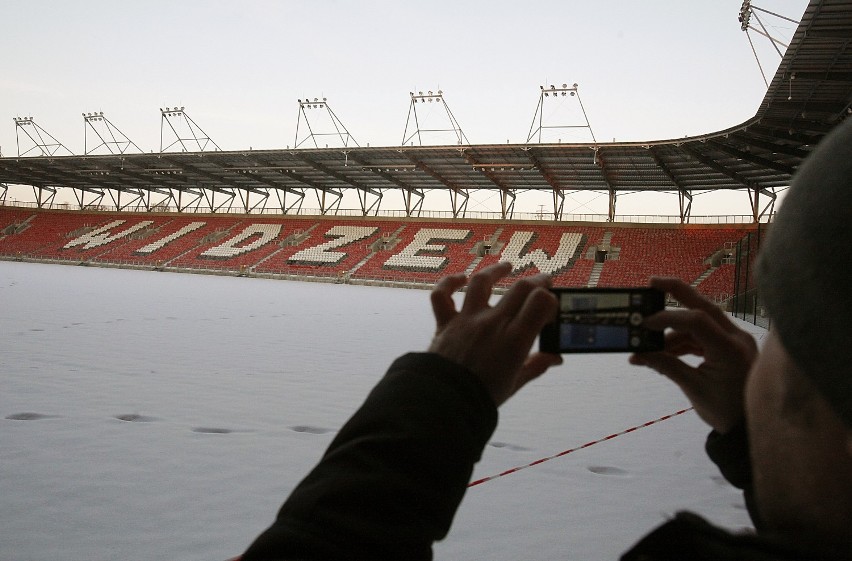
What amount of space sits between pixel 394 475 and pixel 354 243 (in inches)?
1513

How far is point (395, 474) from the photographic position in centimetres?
81

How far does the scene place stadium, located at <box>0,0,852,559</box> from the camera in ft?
11.5

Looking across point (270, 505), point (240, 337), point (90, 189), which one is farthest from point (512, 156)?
point (90, 189)

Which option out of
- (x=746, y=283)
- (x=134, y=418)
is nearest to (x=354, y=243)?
(x=746, y=283)

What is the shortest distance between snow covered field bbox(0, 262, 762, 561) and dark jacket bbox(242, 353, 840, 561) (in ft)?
3.52

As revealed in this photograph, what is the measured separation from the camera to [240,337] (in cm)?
876

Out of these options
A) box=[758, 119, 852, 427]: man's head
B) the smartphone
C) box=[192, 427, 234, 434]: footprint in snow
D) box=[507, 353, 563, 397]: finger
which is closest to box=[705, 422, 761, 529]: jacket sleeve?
the smartphone

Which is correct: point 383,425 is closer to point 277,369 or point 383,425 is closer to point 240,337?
point 277,369

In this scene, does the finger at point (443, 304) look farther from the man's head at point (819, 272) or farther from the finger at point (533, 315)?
the man's head at point (819, 272)

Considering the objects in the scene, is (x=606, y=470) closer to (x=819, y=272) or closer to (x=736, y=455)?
(x=736, y=455)

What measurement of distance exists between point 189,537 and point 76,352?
512 cm

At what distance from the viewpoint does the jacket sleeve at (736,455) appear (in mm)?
1163

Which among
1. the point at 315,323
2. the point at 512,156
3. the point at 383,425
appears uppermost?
the point at 512,156

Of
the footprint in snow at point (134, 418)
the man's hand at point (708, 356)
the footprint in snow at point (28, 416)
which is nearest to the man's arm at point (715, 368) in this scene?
the man's hand at point (708, 356)
